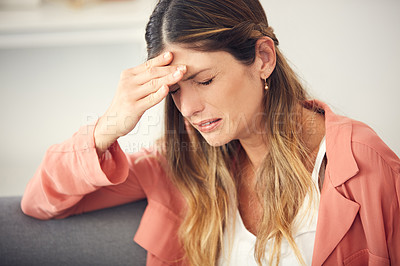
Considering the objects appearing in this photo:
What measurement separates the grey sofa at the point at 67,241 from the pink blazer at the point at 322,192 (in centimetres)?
4

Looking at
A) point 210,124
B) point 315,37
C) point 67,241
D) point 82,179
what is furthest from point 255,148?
point 315,37

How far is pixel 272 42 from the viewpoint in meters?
1.11

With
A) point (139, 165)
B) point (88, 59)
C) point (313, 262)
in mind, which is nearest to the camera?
point (313, 262)

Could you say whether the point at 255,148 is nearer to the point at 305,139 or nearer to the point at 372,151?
the point at 305,139

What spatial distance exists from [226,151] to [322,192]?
0.37m

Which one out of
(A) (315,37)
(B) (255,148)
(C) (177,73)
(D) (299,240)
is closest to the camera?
(C) (177,73)

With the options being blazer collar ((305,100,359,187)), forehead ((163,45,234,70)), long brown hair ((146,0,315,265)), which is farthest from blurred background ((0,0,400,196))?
forehead ((163,45,234,70))

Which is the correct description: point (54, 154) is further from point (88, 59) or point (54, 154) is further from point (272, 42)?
point (88, 59)

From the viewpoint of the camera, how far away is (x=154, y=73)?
1.04 metres

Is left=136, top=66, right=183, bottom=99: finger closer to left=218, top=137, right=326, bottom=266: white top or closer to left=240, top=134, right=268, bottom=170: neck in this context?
left=240, top=134, right=268, bottom=170: neck

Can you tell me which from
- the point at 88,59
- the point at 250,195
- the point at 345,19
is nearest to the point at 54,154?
the point at 250,195

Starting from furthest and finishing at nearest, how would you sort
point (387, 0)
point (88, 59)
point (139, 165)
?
1. point (88, 59)
2. point (387, 0)
3. point (139, 165)

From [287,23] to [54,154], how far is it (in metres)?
1.34

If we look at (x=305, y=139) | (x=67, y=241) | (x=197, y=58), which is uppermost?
(x=197, y=58)
